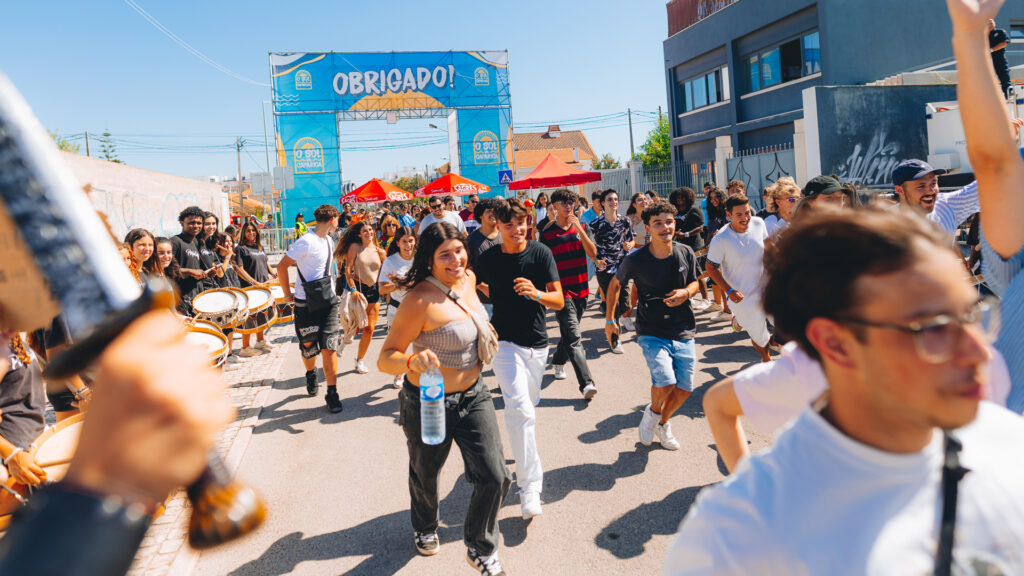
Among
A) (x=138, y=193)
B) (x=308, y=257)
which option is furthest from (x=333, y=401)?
(x=138, y=193)

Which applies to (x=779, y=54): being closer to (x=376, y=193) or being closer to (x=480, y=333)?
(x=376, y=193)

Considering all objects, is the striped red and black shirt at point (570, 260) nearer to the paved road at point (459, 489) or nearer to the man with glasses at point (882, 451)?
the paved road at point (459, 489)

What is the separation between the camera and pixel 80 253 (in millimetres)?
601

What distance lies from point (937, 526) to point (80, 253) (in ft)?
4.65

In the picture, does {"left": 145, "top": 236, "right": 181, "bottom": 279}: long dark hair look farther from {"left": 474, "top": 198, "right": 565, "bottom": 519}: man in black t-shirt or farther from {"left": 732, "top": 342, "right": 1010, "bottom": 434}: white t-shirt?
{"left": 732, "top": 342, "right": 1010, "bottom": 434}: white t-shirt

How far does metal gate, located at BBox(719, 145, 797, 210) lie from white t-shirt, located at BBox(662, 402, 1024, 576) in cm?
2034

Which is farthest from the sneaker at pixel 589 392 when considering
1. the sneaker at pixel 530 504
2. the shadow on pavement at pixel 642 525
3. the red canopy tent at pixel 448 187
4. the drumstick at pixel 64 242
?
the red canopy tent at pixel 448 187

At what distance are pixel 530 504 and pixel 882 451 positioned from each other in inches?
134

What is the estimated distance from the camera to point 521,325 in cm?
503

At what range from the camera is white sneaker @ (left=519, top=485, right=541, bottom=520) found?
14.5 feet

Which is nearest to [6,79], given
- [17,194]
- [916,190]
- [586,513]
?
[17,194]

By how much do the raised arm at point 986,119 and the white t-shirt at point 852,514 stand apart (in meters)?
0.74

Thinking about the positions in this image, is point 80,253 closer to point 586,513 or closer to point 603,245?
point 586,513

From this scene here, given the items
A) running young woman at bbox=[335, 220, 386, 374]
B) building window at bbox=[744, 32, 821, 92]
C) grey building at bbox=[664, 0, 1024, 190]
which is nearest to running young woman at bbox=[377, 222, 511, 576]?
running young woman at bbox=[335, 220, 386, 374]
